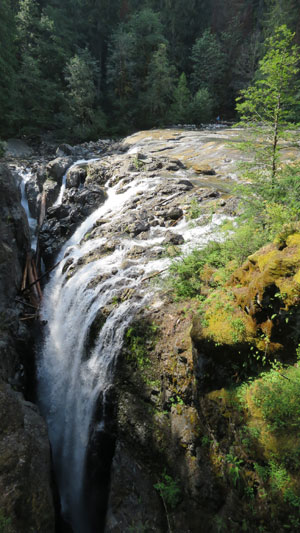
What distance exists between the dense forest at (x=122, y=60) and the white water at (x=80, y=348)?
80.7 ft

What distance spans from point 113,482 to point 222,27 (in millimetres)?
52020

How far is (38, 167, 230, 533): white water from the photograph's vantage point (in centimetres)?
616

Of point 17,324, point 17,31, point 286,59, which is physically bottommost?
point 17,324

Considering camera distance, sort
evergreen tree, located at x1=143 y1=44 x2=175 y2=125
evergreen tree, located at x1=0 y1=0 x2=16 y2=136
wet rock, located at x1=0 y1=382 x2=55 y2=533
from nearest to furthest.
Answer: wet rock, located at x1=0 y1=382 x2=55 y2=533
evergreen tree, located at x1=0 y1=0 x2=16 y2=136
evergreen tree, located at x1=143 y1=44 x2=175 y2=125

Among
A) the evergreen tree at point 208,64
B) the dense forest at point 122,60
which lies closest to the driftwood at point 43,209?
the dense forest at point 122,60

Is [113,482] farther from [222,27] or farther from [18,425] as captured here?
[222,27]

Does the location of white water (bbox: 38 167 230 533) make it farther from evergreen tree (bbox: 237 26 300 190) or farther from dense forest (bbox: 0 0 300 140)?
dense forest (bbox: 0 0 300 140)

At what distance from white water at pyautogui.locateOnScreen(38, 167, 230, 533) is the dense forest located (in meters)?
24.6

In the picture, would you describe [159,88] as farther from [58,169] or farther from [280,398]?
[280,398]

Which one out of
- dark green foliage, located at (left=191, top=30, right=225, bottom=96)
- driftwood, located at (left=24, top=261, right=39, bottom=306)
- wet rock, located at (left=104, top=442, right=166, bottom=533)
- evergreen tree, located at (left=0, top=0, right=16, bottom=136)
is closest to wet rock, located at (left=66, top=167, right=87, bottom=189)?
driftwood, located at (left=24, top=261, right=39, bottom=306)

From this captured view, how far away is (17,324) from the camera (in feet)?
29.1

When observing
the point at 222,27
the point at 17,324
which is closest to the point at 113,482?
the point at 17,324

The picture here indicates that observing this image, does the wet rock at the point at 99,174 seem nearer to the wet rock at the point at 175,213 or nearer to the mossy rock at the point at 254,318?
the wet rock at the point at 175,213

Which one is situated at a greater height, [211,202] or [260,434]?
[211,202]
